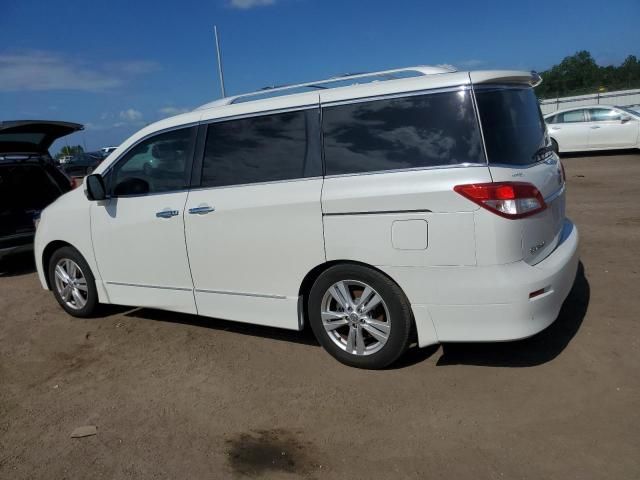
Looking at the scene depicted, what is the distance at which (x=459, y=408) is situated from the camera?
323 centimetres

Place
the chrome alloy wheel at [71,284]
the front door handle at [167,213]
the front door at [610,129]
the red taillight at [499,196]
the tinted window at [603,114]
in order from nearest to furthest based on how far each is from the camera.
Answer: the red taillight at [499,196]
the front door handle at [167,213]
the chrome alloy wheel at [71,284]
the front door at [610,129]
the tinted window at [603,114]

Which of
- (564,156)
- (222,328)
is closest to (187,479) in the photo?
(222,328)

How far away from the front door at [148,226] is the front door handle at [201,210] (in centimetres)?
12

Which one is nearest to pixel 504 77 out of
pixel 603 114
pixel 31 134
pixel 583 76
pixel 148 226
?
pixel 148 226

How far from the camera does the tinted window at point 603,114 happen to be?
1539cm

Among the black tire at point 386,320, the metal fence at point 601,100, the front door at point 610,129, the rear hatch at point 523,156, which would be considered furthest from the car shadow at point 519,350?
the metal fence at point 601,100

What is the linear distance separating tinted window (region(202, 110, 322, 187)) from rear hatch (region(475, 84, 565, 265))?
44.8 inches

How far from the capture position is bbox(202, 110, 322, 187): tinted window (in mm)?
3750

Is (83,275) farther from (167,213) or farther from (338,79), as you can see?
(338,79)

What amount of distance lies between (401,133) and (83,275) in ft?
11.4

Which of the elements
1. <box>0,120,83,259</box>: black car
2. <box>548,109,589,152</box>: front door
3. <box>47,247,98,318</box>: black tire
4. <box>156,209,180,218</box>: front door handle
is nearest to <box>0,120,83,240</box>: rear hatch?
<box>0,120,83,259</box>: black car

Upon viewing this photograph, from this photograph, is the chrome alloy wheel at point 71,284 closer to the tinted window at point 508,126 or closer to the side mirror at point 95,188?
the side mirror at point 95,188

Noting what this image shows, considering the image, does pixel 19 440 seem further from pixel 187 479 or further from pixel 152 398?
pixel 187 479

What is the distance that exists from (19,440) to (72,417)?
32 cm
